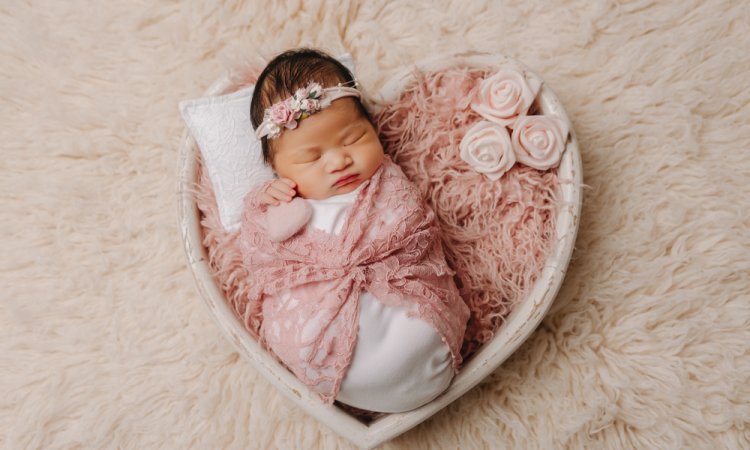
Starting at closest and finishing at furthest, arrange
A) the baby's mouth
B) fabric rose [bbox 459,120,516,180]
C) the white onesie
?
the white onesie, the baby's mouth, fabric rose [bbox 459,120,516,180]

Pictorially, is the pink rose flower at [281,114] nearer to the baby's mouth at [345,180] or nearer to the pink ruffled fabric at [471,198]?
the baby's mouth at [345,180]

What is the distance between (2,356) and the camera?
1839 millimetres

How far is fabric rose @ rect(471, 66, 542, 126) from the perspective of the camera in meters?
1.61

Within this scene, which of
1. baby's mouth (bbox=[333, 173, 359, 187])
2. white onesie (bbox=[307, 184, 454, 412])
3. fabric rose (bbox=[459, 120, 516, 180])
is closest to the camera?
white onesie (bbox=[307, 184, 454, 412])

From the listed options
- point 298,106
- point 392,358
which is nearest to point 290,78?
point 298,106

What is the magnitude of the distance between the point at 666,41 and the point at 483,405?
47.9 inches

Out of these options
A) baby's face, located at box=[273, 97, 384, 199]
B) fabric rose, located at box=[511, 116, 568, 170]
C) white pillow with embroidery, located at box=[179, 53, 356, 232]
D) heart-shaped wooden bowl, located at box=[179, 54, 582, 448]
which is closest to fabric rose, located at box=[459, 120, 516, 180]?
fabric rose, located at box=[511, 116, 568, 170]

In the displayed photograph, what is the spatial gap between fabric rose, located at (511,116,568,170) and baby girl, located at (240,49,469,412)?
306mm

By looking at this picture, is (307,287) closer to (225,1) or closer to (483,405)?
(483,405)

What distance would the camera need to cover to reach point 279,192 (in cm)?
153

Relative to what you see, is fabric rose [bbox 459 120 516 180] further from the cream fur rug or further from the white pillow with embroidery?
the white pillow with embroidery

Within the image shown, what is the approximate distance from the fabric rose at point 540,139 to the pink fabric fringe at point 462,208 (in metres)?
0.05

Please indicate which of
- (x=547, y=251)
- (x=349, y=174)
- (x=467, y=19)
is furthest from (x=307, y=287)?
(x=467, y=19)

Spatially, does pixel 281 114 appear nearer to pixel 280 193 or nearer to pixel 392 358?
pixel 280 193
